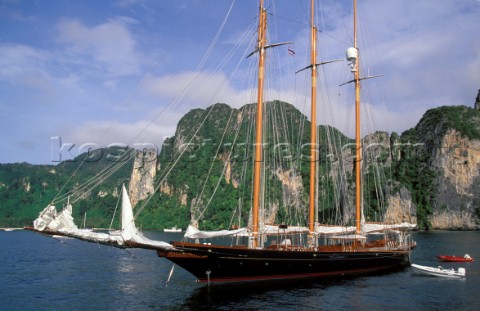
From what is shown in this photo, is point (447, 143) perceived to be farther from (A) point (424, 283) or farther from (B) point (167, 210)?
(A) point (424, 283)

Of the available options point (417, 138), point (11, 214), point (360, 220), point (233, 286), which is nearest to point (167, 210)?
point (11, 214)

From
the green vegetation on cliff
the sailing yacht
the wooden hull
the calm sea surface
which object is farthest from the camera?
the green vegetation on cliff

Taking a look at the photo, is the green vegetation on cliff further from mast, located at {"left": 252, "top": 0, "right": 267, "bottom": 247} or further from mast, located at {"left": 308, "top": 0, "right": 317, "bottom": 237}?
mast, located at {"left": 252, "top": 0, "right": 267, "bottom": 247}

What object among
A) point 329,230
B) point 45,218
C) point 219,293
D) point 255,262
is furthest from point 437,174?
point 45,218

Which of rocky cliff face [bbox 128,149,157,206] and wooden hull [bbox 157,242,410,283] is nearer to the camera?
wooden hull [bbox 157,242,410,283]

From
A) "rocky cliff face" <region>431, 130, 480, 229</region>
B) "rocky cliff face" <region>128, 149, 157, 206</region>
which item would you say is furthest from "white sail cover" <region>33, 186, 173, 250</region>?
"rocky cliff face" <region>128, 149, 157, 206</region>

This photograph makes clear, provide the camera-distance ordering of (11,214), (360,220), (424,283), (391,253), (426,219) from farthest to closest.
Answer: (11,214), (426,219), (360,220), (391,253), (424,283)

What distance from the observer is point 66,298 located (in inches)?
1123

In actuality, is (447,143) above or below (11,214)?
above

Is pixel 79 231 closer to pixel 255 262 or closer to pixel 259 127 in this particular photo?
pixel 255 262

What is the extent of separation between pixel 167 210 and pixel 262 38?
453ft

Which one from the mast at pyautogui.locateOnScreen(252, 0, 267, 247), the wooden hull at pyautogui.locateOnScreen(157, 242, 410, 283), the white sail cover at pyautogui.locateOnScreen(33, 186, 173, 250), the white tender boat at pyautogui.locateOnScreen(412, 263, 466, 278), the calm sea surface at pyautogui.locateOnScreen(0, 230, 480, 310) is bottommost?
the calm sea surface at pyautogui.locateOnScreen(0, 230, 480, 310)

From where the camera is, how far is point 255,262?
27828 millimetres

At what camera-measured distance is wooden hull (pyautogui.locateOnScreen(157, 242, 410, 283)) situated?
87.1 ft
